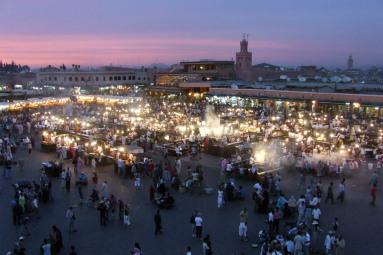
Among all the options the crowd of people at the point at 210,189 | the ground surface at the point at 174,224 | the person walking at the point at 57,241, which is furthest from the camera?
the ground surface at the point at 174,224

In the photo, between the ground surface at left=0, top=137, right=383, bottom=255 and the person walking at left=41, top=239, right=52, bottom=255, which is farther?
the ground surface at left=0, top=137, right=383, bottom=255

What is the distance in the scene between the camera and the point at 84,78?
207 feet

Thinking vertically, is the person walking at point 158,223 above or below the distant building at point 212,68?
below

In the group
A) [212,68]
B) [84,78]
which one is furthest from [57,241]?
[84,78]

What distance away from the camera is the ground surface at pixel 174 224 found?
11180 mm

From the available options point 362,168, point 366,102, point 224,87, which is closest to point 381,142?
point 362,168

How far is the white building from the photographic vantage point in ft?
206

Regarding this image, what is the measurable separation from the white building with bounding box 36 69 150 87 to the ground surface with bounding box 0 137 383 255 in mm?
47636

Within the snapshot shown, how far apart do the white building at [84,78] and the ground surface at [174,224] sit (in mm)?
47636

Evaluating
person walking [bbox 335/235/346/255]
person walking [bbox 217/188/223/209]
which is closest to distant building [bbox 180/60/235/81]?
person walking [bbox 217/188/223/209]

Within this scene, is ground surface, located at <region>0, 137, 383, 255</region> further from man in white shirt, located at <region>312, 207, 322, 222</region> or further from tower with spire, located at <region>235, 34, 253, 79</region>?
tower with spire, located at <region>235, 34, 253, 79</region>

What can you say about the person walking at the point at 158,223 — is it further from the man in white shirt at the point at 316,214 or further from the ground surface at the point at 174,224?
the man in white shirt at the point at 316,214

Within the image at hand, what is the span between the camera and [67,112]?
119 feet

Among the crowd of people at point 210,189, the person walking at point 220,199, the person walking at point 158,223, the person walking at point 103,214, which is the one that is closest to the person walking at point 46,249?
the crowd of people at point 210,189
